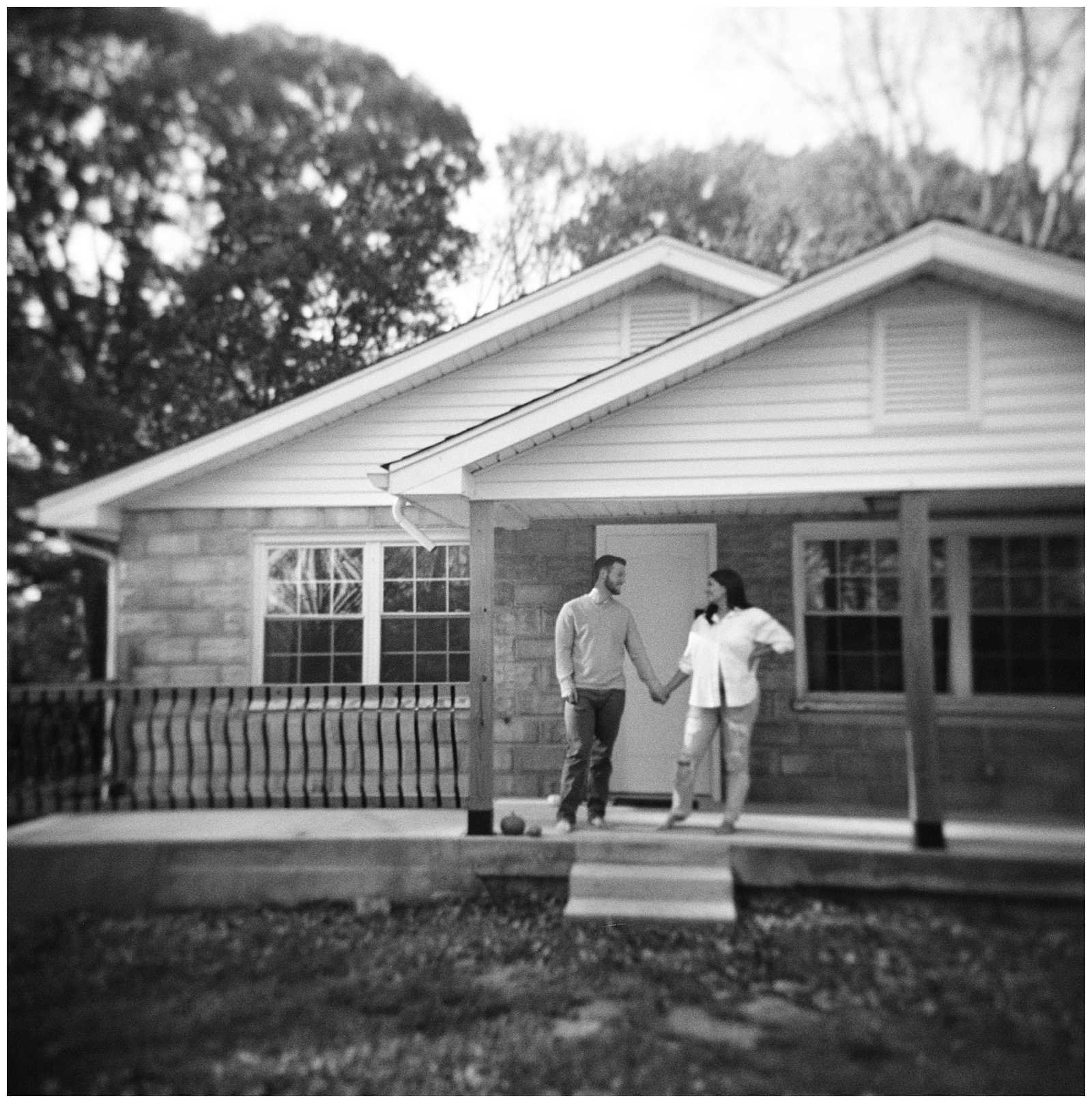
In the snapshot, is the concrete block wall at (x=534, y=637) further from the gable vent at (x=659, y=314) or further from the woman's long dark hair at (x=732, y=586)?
the gable vent at (x=659, y=314)

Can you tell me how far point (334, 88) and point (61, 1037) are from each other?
4817 mm

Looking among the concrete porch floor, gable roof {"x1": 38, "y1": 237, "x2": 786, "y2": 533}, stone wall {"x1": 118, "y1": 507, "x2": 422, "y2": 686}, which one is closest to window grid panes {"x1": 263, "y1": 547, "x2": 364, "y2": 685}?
stone wall {"x1": 118, "y1": 507, "x2": 422, "y2": 686}

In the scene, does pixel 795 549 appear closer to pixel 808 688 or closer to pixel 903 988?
pixel 808 688

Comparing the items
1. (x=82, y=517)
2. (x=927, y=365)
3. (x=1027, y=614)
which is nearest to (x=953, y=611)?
(x=1027, y=614)

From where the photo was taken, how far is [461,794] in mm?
5691

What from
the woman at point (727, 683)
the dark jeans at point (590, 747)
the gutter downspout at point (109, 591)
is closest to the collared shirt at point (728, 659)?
the woman at point (727, 683)

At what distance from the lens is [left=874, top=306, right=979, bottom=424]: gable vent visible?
13.4ft

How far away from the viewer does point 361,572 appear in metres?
6.21

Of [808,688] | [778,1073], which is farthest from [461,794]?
[778,1073]

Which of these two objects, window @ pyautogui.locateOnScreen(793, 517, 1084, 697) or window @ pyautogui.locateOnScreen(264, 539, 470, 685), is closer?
window @ pyautogui.locateOnScreen(793, 517, 1084, 697)

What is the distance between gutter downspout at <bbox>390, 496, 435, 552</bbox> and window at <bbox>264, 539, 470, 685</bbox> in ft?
0.70

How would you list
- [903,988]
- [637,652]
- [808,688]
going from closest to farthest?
[903,988], [637,652], [808,688]

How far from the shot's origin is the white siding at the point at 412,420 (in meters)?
6.23

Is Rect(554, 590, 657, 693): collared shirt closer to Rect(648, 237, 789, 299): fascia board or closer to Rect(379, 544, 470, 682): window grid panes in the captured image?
Rect(379, 544, 470, 682): window grid panes
